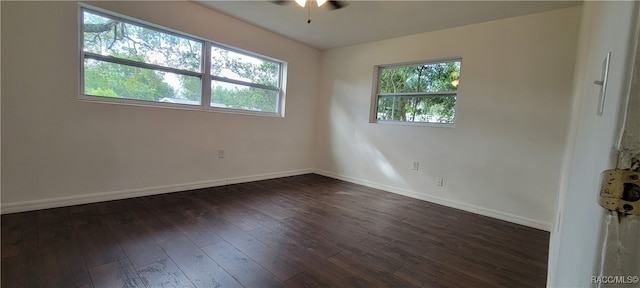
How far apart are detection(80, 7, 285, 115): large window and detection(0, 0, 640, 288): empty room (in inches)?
0.8

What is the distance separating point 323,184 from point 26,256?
3287 millimetres

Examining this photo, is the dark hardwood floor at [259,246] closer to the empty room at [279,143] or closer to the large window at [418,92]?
the empty room at [279,143]

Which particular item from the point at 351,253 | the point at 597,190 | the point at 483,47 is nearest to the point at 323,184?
the point at 351,253

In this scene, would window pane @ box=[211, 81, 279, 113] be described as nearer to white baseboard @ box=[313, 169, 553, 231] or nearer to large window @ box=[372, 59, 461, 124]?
large window @ box=[372, 59, 461, 124]

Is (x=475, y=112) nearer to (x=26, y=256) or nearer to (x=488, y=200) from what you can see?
(x=488, y=200)

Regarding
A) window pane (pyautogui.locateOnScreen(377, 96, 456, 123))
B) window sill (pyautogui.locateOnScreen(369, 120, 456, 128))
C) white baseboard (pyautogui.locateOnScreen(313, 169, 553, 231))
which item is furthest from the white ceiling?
white baseboard (pyautogui.locateOnScreen(313, 169, 553, 231))

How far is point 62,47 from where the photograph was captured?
8.11 ft

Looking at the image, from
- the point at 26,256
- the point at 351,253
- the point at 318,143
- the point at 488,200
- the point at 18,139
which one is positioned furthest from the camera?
the point at 318,143

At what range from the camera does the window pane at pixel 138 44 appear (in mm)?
2688

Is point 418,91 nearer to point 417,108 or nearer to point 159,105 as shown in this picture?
point 417,108

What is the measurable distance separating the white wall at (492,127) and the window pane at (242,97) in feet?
5.26

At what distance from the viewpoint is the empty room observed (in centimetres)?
Answer: 183

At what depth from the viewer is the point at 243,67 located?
13.0 feet

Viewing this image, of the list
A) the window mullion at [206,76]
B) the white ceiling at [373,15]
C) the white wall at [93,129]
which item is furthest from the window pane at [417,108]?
the window mullion at [206,76]
